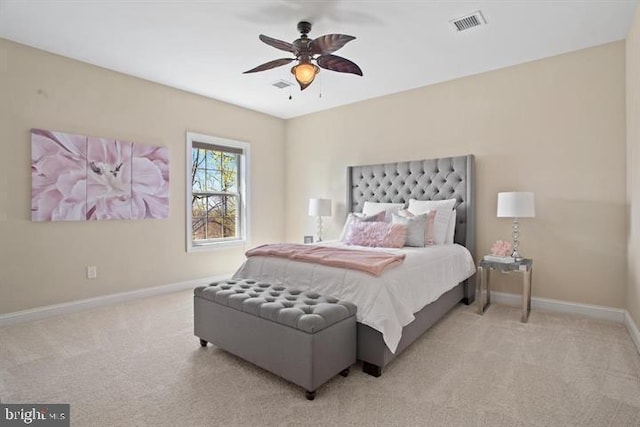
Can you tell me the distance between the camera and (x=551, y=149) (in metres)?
3.53

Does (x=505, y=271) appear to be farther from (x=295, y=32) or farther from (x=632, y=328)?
(x=295, y=32)

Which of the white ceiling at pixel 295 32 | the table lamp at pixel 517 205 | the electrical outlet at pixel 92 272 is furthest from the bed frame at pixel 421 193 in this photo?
the electrical outlet at pixel 92 272

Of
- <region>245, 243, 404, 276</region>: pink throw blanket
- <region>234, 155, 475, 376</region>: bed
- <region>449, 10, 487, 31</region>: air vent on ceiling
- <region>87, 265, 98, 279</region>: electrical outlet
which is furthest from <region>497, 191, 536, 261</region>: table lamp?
<region>87, 265, 98, 279</region>: electrical outlet

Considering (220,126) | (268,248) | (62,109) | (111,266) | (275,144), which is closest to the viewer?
(268,248)

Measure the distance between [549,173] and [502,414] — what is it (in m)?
2.69

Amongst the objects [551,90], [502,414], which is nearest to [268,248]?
[502,414]

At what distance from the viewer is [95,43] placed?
10.6 ft

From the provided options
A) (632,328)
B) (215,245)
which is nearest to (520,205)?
(632,328)

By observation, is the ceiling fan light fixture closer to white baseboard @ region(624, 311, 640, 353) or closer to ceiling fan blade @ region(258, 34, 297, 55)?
ceiling fan blade @ region(258, 34, 297, 55)

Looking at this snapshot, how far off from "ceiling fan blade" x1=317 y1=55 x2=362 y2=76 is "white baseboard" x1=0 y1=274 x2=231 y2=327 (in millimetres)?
3368

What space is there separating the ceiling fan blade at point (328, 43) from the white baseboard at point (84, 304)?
3.42 metres

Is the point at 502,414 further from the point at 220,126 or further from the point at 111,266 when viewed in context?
the point at 220,126

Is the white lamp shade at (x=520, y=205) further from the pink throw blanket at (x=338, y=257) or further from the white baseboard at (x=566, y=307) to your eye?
the pink throw blanket at (x=338, y=257)

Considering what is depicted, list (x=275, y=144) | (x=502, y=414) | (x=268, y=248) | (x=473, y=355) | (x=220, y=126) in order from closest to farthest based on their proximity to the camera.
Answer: (x=502, y=414)
(x=473, y=355)
(x=268, y=248)
(x=220, y=126)
(x=275, y=144)
